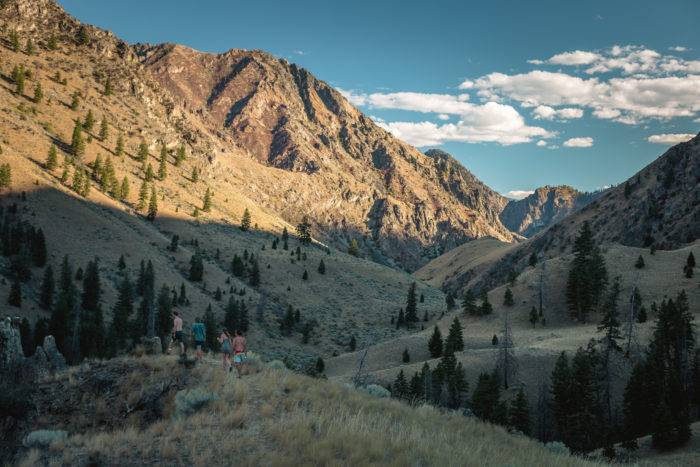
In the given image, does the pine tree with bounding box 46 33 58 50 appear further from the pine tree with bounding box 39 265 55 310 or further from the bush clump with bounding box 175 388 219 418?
the bush clump with bounding box 175 388 219 418

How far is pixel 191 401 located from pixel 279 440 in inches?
160

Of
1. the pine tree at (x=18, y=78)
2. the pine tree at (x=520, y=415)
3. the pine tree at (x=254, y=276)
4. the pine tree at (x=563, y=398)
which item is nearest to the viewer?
the pine tree at (x=563, y=398)

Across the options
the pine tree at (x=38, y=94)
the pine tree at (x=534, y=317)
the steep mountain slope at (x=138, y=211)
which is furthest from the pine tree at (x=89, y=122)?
the pine tree at (x=534, y=317)

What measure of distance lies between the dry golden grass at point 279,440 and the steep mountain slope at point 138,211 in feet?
186

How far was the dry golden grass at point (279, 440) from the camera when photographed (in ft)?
31.1

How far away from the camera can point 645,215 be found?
123062 mm

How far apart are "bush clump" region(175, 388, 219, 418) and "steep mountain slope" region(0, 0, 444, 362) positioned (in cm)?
5559

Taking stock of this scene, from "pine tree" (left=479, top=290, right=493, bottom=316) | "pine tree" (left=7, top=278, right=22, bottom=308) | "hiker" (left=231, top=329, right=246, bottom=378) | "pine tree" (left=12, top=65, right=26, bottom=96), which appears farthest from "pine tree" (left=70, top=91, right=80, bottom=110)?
"hiker" (left=231, top=329, right=246, bottom=378)

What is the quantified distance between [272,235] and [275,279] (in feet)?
148

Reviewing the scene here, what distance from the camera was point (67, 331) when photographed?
51.9 meters

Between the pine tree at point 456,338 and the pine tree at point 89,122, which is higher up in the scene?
the pine tree at point 89,122

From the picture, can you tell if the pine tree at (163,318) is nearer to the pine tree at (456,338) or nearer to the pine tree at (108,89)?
the pine tree at (456,338)

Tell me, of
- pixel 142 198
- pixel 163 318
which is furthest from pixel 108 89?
pixel 163 318

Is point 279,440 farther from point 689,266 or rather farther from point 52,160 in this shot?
point 52,160
